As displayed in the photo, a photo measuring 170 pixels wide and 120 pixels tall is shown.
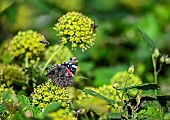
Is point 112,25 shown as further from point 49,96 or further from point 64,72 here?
point 49,96

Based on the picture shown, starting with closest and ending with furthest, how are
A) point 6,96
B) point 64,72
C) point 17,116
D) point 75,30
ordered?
point 17,116 < point 6,96 < point 64,72 < point 75,30

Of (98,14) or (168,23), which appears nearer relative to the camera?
(168,23)

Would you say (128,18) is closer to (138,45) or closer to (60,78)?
(138,45)

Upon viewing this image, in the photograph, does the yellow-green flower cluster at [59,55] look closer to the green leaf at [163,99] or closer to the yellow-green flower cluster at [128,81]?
the yellow-green flower cluster at [128,81]

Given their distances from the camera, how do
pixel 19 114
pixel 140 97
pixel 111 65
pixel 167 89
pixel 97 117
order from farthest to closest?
pixel 111 65 < pixel 167 89 < pixel 97 117 < pixel 140 97 < pixel 19 114

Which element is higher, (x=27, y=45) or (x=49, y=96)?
(x=27, y=45)

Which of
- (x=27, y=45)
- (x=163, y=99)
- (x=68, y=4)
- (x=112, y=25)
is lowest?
(x=163, y=99)

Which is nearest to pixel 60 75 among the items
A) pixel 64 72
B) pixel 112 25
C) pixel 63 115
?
pixel 64 72

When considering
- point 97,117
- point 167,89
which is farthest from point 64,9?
point 97,117
